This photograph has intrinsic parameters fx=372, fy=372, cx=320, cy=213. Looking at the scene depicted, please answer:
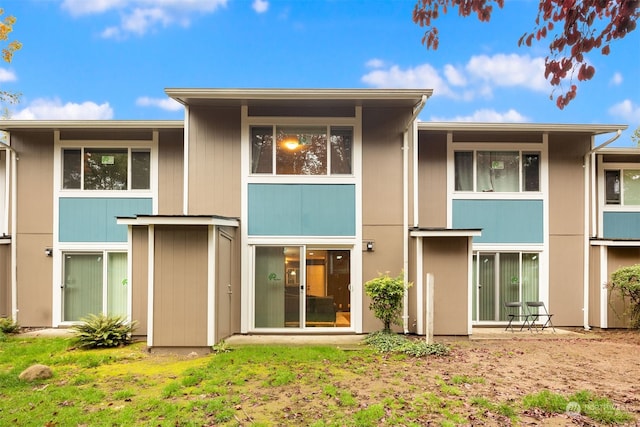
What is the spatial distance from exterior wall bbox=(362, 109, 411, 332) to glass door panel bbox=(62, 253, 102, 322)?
6.62 metres

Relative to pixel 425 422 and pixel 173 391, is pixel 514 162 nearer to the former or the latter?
pixel 425 422

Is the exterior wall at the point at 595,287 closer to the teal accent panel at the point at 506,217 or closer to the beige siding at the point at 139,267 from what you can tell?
the teal accent panel at the point at 506,217

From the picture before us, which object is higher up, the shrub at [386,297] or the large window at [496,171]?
the large window at [496,171]

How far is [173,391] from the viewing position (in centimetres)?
504

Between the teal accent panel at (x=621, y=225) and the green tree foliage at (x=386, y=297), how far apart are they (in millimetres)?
6263

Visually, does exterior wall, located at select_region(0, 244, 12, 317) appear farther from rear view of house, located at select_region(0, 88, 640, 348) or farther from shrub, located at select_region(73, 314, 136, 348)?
shrub, located at select_region(73, 314, 136, 348)

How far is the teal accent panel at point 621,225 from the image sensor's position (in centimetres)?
985

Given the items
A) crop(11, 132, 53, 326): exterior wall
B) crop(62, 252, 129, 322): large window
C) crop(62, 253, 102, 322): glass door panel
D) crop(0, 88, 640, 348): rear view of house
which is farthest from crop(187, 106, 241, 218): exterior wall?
crop(11, 132, 53, 326): exterior wall

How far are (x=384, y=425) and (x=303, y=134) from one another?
20.8 ft

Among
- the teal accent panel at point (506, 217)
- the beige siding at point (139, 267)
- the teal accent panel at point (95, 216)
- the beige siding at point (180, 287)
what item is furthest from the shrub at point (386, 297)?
the teal accent panel at point (95, 216)

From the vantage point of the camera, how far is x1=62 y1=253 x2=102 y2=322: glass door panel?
9242 millimetres

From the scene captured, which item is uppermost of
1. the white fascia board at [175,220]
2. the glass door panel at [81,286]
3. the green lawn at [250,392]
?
the white fascia board at [175,220]

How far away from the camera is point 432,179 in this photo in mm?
9453

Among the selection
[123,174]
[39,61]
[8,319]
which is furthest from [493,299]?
[39,61]
